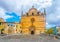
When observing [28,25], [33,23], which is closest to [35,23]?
[33,23]

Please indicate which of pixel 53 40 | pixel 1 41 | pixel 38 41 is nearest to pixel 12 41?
pixel 1 41

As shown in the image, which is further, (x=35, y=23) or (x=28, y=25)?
(x=35, y=23)

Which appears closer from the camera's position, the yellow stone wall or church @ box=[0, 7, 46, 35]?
church @ box=[0, 7, 46, 35]

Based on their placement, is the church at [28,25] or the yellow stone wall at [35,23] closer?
the church at [28,25]

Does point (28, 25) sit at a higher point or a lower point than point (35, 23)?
lower

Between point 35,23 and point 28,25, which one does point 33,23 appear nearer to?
point 35,23

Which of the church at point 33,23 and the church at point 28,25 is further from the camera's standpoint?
the church at point 33,23

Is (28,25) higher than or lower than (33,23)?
lower

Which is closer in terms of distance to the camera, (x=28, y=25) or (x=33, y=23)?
(x=28, y=25)

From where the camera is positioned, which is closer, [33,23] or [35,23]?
[33,23]

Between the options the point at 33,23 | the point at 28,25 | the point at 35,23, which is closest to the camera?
the point at 28,25

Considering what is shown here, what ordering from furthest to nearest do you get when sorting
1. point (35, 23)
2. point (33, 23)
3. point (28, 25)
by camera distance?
point (35, 23) < point (33, 23) < point (28, 25)

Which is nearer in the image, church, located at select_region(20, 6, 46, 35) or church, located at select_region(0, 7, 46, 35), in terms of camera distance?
church, located at select_region(0, 7, 46, 35)

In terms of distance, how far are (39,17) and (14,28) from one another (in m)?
2.79
